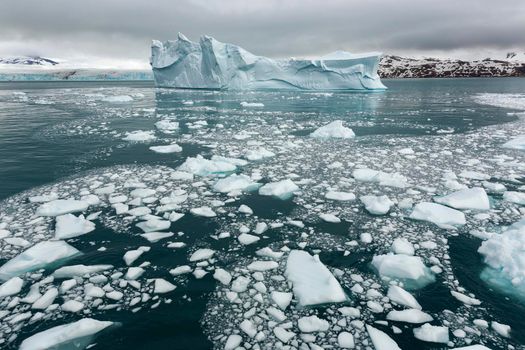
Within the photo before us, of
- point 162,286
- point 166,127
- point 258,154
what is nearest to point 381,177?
point 258,154

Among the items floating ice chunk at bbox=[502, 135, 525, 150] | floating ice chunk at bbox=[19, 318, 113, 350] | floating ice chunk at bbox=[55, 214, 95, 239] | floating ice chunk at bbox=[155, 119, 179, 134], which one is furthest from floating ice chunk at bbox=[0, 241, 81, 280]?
floating ice chunk at bbox=[502, 135, 525, 150]

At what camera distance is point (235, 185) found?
16.0ft

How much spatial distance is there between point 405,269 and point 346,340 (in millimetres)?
1003

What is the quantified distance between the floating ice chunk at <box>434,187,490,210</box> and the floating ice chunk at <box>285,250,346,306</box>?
2.32 meters

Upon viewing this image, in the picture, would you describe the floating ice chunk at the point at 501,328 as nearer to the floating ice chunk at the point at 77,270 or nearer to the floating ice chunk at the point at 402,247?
the floating ice chunk at the point at 402,247

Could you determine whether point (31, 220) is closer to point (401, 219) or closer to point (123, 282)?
point (123, 282)

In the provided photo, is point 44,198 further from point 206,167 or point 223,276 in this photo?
point 223,276

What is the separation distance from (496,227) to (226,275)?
121 inches

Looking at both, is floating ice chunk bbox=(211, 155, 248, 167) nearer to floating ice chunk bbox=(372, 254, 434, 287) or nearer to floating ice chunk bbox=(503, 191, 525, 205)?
floating ice chunk bbox=(372, 254, 434, 287)

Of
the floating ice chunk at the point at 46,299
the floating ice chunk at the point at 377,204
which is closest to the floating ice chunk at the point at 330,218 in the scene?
the floating ice chunk at the point at 377,204

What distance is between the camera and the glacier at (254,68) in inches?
1229

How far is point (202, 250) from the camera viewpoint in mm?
3170

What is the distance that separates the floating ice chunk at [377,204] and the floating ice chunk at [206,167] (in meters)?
2.39

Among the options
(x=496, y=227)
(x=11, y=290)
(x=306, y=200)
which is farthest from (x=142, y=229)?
(x=496, y=227)
